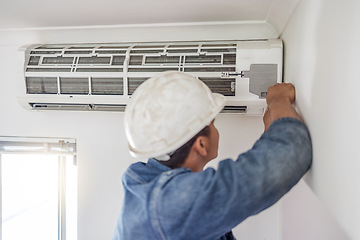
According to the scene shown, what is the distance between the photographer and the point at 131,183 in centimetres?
90

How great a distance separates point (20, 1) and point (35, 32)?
0.45 m

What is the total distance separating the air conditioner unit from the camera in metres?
1.27

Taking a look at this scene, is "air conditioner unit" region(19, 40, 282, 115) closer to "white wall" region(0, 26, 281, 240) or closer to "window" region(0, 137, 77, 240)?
"white wall" region(0, 26, 281, 240)

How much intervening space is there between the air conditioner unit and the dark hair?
0.39 meters

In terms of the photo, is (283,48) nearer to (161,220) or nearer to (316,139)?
(316,139)

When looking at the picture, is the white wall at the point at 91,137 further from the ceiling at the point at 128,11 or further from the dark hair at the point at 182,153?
the dark hair at the point at 182,153

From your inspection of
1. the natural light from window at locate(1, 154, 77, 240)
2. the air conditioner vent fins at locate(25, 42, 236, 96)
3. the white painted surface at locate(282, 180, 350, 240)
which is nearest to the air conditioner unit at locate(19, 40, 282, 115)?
the air conditioner vent fins at locate(25, 42, 236, 96)

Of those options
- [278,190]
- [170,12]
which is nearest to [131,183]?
[278,190]

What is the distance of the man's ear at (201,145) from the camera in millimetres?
922

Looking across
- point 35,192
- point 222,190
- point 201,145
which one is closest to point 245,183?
point 222,190

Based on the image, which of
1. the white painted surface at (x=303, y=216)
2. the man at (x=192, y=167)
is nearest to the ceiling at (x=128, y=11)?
the man at (x=192, y=167)

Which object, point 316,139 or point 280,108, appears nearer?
point 316,139

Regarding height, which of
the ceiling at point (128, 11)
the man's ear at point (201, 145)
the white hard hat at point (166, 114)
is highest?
the ceiling at point (128, 11)

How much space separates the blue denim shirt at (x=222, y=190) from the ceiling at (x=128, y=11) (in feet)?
1.61
